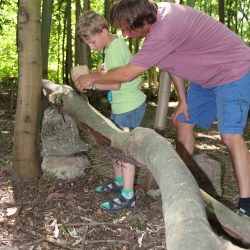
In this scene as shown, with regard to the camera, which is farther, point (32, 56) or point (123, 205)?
point (32, 56)

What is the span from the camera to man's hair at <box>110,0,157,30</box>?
10.2 feet

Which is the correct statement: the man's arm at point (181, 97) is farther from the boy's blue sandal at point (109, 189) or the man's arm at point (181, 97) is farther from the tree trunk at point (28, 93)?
the tree trunk at point (28, 93)

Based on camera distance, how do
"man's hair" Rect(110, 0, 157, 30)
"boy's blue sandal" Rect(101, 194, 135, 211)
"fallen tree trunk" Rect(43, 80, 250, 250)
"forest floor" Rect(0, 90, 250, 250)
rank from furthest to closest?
"boy's blue sandal" Rect(101, 194, 135, 211) → "forest floor" Rect(0, 90, 250, 250) → "man's hair" Rect(110, 0, 157, 30) → "fallen tree trunk" Rect(43, 80, 250, 250)

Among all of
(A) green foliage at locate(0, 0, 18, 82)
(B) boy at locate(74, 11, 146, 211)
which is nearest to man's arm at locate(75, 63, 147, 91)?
(B) boy at locate(74, 11, 146, 211)

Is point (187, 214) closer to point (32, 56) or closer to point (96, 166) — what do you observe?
point (32, 56)

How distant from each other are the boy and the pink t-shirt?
0.59 meters

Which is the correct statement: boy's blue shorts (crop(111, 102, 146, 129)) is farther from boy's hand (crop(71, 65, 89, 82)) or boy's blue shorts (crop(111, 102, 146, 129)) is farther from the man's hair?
the man's hair

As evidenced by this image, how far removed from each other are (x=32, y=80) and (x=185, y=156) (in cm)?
166

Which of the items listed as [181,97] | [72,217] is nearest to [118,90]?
[181,97]

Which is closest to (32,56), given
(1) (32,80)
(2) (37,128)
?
(1) (32,80)

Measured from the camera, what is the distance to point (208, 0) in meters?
25.5

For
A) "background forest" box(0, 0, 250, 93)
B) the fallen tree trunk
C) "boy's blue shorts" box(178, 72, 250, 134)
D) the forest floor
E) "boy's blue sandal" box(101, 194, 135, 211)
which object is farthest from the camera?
"background forest" box(0, 0, 250, 93)

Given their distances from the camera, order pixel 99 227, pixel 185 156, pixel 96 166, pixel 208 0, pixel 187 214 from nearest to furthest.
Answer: pixel 187 214
pixel 99 227
pixel 185 156
pixel 96 166
pixel 208 0

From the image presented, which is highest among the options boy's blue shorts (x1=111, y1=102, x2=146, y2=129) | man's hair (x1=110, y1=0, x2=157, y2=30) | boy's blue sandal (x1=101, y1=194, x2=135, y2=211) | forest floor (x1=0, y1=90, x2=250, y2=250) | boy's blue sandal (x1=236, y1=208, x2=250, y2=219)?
man's hair (x1=110, y1=0, x2=157, y2=30)
